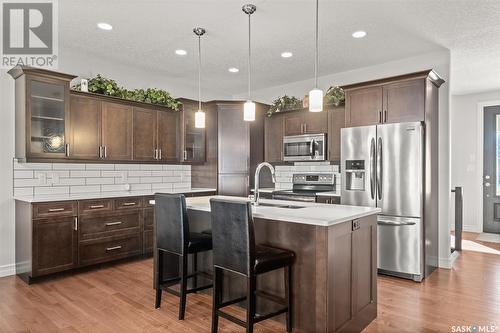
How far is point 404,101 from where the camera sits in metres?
3.96

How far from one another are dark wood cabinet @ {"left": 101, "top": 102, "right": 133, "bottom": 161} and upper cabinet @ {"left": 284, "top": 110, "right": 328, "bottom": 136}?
248 centimetres

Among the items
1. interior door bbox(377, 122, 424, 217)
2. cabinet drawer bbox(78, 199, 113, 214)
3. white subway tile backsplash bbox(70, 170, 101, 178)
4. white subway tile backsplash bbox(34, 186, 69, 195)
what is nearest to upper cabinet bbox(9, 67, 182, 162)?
white subway tile backsplash bbox(70, 170, 101, 178)

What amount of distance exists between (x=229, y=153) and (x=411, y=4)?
136 inches

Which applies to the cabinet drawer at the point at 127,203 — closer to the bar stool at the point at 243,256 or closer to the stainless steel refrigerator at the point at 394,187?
the bar stool at the point at 243,256

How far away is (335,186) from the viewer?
522cm

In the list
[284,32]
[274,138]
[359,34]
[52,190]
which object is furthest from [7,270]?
[359,34]

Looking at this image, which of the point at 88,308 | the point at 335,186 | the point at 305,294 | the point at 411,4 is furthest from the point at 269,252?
the point at 335,186

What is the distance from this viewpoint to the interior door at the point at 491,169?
20.4ft

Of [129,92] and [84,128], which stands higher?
[129,92]

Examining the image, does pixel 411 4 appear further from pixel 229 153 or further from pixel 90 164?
pixel 90 164

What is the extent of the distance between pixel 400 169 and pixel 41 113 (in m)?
4.24

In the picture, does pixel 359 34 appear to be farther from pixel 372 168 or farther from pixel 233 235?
pixel 233 235

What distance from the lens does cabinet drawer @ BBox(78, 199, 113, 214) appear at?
13.1 feet

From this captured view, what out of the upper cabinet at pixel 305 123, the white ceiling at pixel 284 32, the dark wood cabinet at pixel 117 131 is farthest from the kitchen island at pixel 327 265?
the dark wood cabinet at pixel 117 131
